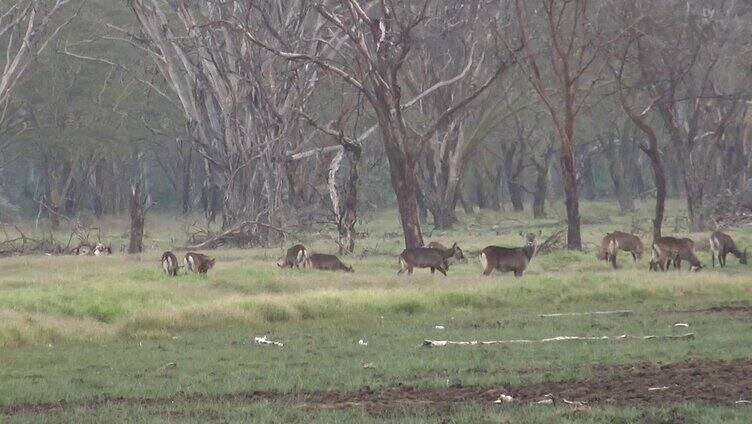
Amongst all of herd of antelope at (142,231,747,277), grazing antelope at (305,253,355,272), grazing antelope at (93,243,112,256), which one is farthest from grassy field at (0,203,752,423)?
grazing antelope at (93,243,112,256)

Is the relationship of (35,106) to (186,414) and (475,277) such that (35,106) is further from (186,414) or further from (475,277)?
(186,414)

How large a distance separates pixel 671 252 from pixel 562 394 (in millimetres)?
14571

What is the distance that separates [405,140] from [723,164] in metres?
18.5

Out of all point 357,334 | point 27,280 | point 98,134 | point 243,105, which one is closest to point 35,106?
point 98,134

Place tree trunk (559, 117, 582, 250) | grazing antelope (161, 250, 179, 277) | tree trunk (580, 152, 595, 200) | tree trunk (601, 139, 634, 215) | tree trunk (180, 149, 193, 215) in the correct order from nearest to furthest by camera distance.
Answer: grazing antelope (161, 250, 179, 277)
tree trunk (559, 117, 582, 250)
tree trunk (601, 139, 634, 215)
tree trunk (180, 149, 193, 215)
tree trunk (580, 152, 595, 200)

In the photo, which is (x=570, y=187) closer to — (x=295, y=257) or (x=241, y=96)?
(x=295, y=257)

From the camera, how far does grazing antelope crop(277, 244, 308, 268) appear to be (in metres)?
26.9

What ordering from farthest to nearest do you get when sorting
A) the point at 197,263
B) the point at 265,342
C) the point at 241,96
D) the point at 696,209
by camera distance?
the point at 696,209 < the point at 241,96 < the point at 197,263 < the point at 265,342

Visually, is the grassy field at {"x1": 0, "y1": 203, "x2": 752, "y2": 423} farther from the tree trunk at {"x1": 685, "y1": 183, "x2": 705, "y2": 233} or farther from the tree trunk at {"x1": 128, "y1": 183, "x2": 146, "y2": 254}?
the tree trunk at {"x1": 685, "y1": 183, "x2": 705, "y2": 233}

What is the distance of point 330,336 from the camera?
1792 centimetres

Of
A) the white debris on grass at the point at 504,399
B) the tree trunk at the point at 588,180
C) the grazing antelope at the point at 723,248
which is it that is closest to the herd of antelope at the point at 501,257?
the grazing antelope at the point at 723,248

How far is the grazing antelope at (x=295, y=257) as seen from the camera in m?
26.9

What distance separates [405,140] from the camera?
1206 inches

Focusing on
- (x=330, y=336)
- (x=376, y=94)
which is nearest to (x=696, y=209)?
(x=376, y=94)
